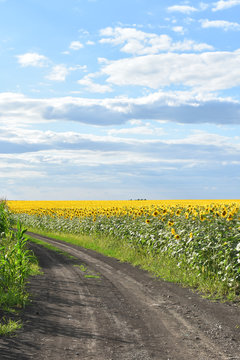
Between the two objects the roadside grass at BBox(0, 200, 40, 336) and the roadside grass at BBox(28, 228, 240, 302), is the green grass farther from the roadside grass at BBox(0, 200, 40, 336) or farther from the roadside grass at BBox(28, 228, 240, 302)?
the roadside grass at BBox(28, 228, 240, 302)

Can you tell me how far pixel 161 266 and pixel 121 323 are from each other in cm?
599

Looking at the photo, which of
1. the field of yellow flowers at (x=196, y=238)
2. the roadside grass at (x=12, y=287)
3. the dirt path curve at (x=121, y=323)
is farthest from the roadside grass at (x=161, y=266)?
the roadside grass at (x=12, y=287)

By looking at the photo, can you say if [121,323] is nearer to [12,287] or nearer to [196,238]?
[12,287]

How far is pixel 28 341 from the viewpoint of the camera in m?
6.30

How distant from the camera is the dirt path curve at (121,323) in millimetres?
5844

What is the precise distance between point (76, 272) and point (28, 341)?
637 cm

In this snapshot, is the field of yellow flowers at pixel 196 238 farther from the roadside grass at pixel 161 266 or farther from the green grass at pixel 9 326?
the green grass at pixel 9 326

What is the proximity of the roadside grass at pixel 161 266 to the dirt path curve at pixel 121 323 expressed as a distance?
0.50 m

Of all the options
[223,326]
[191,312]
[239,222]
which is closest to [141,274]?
[239,222]

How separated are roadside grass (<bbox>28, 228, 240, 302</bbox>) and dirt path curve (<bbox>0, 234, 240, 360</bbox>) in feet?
1.63

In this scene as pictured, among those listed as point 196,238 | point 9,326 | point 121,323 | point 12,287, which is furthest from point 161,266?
point 9,326

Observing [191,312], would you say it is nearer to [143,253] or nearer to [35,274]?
[35,274]

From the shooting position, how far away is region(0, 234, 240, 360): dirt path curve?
230 inches

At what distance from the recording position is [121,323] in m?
7.23
